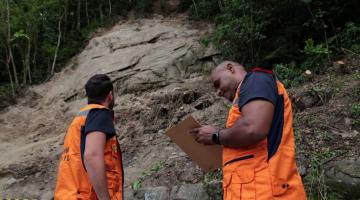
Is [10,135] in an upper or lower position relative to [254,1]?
lower

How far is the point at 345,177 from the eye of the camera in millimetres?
4828

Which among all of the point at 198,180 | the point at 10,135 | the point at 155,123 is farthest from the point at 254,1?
the point at 10,135

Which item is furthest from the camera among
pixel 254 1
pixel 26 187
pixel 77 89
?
pixel 77 89

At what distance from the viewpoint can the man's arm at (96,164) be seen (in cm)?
275

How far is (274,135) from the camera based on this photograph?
244 cm

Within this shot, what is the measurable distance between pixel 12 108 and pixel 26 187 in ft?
17.6

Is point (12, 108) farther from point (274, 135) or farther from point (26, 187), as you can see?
point (274, 135)

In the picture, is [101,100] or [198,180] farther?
[198,180]

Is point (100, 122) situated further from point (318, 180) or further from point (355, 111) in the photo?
point (355, 111)

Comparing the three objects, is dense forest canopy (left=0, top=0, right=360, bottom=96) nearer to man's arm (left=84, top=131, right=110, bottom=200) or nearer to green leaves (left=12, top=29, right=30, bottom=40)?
green leaves (left=12, top=29, right=30, bottom=40)

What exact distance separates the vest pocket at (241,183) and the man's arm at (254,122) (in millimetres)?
177

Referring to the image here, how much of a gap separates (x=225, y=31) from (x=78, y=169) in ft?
24.3

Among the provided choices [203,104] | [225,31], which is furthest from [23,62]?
[203,104]

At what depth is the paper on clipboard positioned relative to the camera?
9.32 feet
